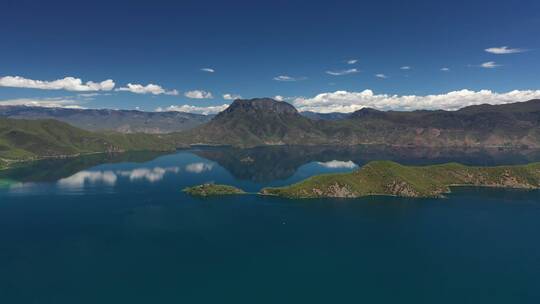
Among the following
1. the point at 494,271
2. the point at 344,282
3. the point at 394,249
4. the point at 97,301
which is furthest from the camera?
the point at 394,249

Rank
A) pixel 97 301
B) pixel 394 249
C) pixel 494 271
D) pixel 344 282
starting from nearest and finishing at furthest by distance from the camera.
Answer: pixel 97 301 < pixel 344 282 < pixel 494 271 < pixel 394 249

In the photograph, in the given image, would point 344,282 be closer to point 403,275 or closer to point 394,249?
point 403,275

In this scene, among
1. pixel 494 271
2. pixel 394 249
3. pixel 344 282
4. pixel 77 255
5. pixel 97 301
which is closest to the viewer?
pixel 97 301

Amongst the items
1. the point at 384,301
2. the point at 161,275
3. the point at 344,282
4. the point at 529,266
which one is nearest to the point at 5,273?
the point at 161,275

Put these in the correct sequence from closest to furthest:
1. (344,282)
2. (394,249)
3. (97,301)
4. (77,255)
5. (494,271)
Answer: (97,301), (344,282), (494,271), (77,255), (394,249)

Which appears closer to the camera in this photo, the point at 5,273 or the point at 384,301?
the point at 384,301

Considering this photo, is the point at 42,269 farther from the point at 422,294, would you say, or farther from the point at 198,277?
the point at 422,294

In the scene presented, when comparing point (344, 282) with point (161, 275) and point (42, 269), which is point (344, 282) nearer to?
point (161, 275)

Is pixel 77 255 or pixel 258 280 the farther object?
pixel 77 255

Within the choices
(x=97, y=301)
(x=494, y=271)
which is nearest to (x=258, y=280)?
(x=97, y=301)
